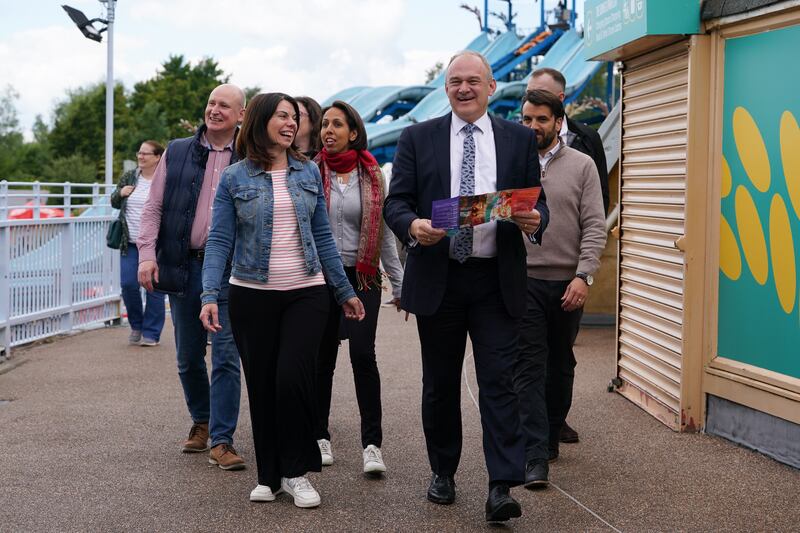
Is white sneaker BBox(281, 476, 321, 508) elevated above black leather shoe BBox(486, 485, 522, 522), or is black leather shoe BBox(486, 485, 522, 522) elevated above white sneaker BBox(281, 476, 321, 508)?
black leather shoe BBox(486, 485, 522, 522)

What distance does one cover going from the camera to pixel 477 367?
512cm

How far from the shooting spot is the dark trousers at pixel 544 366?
578 cm

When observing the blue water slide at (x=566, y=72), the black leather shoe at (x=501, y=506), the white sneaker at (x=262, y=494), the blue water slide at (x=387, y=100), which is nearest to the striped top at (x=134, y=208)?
the white sneaker at (x=262, y=494)

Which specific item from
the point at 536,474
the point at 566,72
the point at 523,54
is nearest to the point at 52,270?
the point at 536,474

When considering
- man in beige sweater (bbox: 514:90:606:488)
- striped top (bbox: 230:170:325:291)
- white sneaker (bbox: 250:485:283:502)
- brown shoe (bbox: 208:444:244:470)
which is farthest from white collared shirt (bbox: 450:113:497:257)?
brown shoe (bbox: 208:444:244:470)

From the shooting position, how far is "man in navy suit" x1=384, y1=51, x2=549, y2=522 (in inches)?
196

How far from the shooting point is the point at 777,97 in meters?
6.26

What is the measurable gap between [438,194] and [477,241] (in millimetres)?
273

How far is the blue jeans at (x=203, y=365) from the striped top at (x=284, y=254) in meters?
0.72

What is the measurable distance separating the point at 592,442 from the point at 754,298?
1266 millimetres

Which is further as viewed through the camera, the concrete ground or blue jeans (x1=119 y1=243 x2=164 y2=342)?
blue jeans (x1=119 y1=243 x2=164 y2=342)

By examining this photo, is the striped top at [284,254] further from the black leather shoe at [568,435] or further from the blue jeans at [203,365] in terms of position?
the black leather shoe at [568,435]

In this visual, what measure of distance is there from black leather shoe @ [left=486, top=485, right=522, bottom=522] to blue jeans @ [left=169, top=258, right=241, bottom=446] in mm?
1790

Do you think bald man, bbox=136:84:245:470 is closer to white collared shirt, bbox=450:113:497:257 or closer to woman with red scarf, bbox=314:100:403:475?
woman with red scarf, bbox=314:100:403:475
